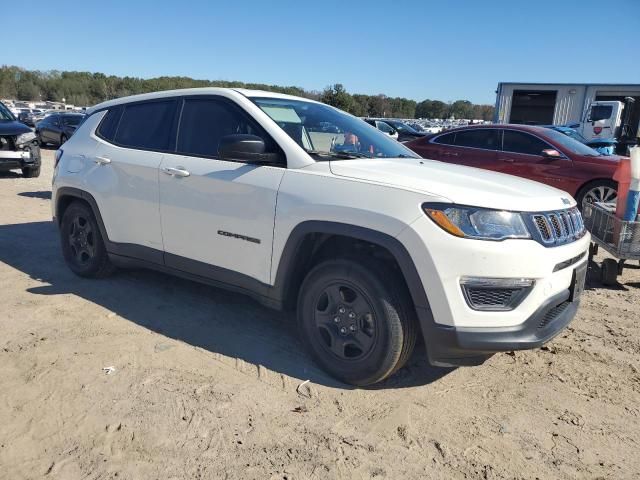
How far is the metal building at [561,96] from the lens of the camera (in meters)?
24.1

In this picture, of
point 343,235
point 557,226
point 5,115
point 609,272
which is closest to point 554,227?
point 557,226

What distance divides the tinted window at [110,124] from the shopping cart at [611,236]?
4755 millimetres

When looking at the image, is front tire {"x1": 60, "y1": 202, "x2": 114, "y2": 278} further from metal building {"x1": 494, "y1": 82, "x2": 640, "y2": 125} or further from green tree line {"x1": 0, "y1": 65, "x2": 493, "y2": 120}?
green tree line {"x1": 0, "y1": 65, "x2": 493, "y2": 120}

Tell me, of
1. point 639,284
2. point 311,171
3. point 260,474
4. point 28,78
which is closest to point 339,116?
point 311,171

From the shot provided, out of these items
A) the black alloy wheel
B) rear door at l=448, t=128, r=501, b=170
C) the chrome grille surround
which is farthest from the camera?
rear door at l=448, t=128, r=501, b=170

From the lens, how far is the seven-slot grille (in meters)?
2.84

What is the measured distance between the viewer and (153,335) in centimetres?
385

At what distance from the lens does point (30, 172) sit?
12070 mm

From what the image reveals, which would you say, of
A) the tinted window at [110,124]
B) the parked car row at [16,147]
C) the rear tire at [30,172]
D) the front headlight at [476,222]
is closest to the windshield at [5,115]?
the parked car row at [16,147]

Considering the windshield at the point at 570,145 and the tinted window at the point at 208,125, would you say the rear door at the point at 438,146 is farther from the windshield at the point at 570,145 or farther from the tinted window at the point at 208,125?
the tinted window at the point at 208,125

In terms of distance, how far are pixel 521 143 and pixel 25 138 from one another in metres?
10.3

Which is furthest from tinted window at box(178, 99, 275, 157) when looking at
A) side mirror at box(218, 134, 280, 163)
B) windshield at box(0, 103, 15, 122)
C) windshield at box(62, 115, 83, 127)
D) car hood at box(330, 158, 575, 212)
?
windshield at box(62, 115, 83, 127)

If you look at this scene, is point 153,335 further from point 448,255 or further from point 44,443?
point 448,255

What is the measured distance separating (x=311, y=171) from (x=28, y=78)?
381 feet
